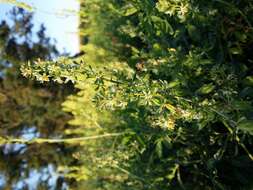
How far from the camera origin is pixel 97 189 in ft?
14.4

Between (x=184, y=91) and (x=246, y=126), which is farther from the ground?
(x=184, y=91)

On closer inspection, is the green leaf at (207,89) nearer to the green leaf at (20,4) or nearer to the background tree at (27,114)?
the green leaf at (20,4)

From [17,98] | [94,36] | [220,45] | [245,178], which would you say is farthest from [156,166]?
[17,98]

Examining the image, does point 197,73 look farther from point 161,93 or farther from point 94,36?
point 94,36

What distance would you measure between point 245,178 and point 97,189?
2260mm

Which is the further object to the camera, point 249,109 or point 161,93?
point 249,109

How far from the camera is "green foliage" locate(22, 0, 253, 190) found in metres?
1.54

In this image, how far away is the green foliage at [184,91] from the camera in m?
1.54

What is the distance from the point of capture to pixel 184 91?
1.95m

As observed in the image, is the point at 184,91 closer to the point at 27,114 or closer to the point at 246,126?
the point at 246,126

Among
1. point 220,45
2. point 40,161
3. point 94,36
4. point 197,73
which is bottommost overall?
point 40,161

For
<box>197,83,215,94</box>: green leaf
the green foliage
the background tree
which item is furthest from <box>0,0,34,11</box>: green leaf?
the background tree

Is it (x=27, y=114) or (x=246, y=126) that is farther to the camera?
(x=27, y=114)

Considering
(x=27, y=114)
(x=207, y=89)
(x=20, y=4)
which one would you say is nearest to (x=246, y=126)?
(x=207, y=89)
